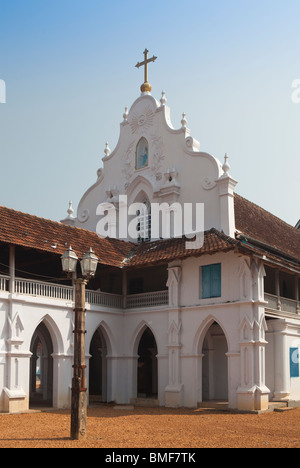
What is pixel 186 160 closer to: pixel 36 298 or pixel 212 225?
pixel 212 225

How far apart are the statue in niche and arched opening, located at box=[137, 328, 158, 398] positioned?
7805 millimetres

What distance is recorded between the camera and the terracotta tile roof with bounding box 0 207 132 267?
67.0 feet

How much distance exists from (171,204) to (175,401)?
858cm

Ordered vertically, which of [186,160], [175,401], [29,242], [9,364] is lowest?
[175,401]

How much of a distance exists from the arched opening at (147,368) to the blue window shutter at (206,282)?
5.24 meters

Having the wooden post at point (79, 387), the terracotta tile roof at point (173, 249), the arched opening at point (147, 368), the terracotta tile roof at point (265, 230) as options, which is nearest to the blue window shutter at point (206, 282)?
the terracotta tile roof at point (173, 249)

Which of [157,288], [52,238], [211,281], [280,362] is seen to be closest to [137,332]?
[157,288]

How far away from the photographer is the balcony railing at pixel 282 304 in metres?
23.0

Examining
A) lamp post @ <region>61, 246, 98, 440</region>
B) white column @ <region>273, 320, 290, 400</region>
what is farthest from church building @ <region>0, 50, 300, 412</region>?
lamp post @ <region>61, 246, 98, 440</region>

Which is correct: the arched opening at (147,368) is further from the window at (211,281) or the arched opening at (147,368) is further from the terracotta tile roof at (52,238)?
the window at (211,281)

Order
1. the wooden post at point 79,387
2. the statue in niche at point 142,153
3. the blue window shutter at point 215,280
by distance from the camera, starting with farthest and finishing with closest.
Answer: the statue in niche at point 142,153 < the blue window shutter at point 215,280 < the wooden post at point 79,387

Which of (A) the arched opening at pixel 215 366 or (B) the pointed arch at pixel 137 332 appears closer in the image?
(B) the pointed arch at pixel 137 332
